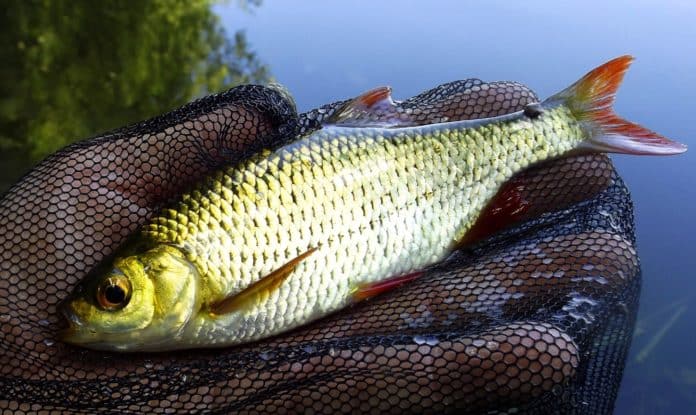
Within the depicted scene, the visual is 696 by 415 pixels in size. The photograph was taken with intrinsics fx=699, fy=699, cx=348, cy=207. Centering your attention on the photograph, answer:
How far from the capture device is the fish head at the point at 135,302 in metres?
1.74

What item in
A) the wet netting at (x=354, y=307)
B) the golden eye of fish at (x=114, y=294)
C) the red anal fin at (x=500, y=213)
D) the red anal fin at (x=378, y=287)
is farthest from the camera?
the red anal fin at (x=500, y=213)

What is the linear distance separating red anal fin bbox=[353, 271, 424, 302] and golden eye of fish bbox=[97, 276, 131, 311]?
0.60 m

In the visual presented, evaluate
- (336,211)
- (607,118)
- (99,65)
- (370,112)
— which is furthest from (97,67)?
(607,118)

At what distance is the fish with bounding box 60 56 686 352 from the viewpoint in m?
1.77

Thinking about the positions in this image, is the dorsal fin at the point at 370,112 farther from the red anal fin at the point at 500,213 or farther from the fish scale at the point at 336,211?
the red anal fin at the point at 500,213

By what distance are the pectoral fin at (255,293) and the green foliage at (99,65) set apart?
12.3 ft

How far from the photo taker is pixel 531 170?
218 centimetres

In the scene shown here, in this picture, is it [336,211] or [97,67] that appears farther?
[97,67]

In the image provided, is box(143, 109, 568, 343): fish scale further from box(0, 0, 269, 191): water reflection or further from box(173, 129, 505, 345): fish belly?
box(0, 0, 269, 191): water reflection

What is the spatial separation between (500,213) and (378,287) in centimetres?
46

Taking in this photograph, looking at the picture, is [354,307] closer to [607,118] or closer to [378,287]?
[378,287]

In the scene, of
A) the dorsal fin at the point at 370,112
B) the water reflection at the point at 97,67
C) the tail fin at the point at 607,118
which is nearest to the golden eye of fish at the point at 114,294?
the dorsal fin at the point at 370,112

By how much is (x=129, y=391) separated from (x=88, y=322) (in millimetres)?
203

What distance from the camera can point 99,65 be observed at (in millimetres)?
6055
